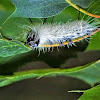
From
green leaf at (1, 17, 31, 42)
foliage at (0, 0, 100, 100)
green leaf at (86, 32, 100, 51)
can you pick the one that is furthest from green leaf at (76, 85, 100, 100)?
green leaf at (1, 17, 31, 42)

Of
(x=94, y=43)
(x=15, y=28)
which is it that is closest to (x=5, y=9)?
(x=15, y=28)

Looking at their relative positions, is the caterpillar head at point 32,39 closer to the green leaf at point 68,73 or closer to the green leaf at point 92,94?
the green leaf at point 68,73

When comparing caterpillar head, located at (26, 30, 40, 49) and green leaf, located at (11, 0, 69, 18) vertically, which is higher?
green leaf, located at (11, 0, 69, 18)

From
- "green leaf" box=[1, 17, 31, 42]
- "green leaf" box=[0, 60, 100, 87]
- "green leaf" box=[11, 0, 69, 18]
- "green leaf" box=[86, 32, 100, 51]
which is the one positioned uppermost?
"green leaf" box=[11, 0, 69, 18]

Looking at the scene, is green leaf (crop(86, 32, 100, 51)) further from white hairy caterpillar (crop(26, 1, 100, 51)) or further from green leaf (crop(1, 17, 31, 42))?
green leaf (crop(1, 17, 31, 42))

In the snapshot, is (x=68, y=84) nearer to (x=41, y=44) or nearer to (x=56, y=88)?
(x=56, y=88)

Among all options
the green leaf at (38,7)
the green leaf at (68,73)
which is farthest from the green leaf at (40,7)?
the green leaf at (68,73)

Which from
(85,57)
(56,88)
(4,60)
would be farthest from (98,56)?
(4,60)
